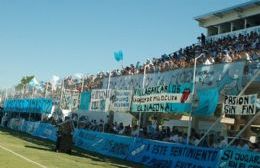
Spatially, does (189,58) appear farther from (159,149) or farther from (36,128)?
(36,128)

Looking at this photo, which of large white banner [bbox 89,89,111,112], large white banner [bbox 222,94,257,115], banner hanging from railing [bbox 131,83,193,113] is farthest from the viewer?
large white banner [bbox 89,89,111,112]

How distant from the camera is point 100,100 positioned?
29875mm

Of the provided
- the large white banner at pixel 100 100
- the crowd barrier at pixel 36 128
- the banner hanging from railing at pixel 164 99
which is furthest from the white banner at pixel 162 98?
the crowd barrier at pixel 36 128

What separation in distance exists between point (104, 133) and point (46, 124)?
1147cm

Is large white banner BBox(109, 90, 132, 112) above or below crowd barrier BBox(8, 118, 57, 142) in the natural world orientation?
above

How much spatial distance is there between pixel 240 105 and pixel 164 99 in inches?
217

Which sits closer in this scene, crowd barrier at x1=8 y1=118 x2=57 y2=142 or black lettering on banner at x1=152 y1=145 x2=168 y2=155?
black lettering on banner at x1=152 y1=145 x2=168 y2=155

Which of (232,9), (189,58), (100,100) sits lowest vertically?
(100,100)

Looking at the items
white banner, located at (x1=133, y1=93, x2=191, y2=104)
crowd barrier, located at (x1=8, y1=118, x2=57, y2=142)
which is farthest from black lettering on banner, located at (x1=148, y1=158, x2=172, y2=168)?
crowd barrier, located at (x1=8, y1=118, x2=57, y2=142)

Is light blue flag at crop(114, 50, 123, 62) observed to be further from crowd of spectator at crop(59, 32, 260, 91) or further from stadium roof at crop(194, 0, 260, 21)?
stadium roof at crop(194, 0, 260, 21)

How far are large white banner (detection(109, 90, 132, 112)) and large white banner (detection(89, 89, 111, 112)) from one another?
47 cm

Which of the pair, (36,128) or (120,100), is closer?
(120,100)

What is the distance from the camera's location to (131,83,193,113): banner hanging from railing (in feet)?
70.4

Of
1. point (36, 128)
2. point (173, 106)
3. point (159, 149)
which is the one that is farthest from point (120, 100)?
point (36, 128)
